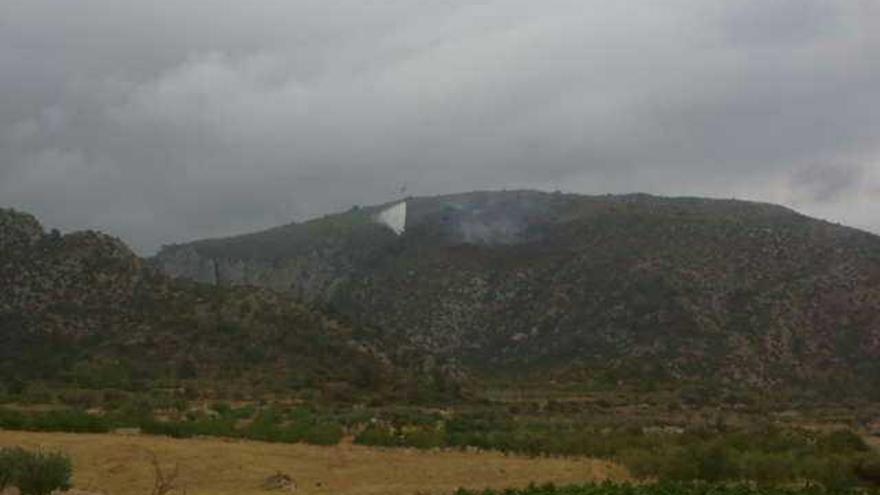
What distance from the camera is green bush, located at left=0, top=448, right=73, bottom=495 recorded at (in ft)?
88.1

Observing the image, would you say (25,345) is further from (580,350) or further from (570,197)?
(570,197)

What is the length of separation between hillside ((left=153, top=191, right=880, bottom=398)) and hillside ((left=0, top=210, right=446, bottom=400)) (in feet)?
29.8

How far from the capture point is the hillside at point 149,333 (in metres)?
70.4

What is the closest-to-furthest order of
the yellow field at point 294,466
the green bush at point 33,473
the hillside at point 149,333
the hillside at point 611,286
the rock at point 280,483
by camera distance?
the green bush at point 33,473, the rock at point 280,483, the yellow field at point 294,466, the hillside at point 149,333, the hillside at point 611,286

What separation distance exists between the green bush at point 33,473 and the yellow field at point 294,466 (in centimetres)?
316

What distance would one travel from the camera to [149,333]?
250ft

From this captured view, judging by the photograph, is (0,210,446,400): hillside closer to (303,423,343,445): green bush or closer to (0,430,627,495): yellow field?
(303,423,343,445): green bush

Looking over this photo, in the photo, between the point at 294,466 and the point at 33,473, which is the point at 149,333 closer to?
the point at 294,466

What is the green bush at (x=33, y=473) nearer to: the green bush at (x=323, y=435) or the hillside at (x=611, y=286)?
the green bush at (x=323, y=435)

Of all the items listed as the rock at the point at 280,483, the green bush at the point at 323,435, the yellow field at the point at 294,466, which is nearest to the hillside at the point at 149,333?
the green bush at the point at 323,435

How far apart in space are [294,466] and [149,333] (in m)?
42.3

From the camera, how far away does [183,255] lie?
135625 millimetres

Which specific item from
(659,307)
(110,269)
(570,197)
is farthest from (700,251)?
(110,269)

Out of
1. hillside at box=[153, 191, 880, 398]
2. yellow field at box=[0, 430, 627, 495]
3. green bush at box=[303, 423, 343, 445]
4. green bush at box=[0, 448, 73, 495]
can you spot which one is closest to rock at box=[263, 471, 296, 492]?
yellow field at box=[0, 430, 627, 495]
